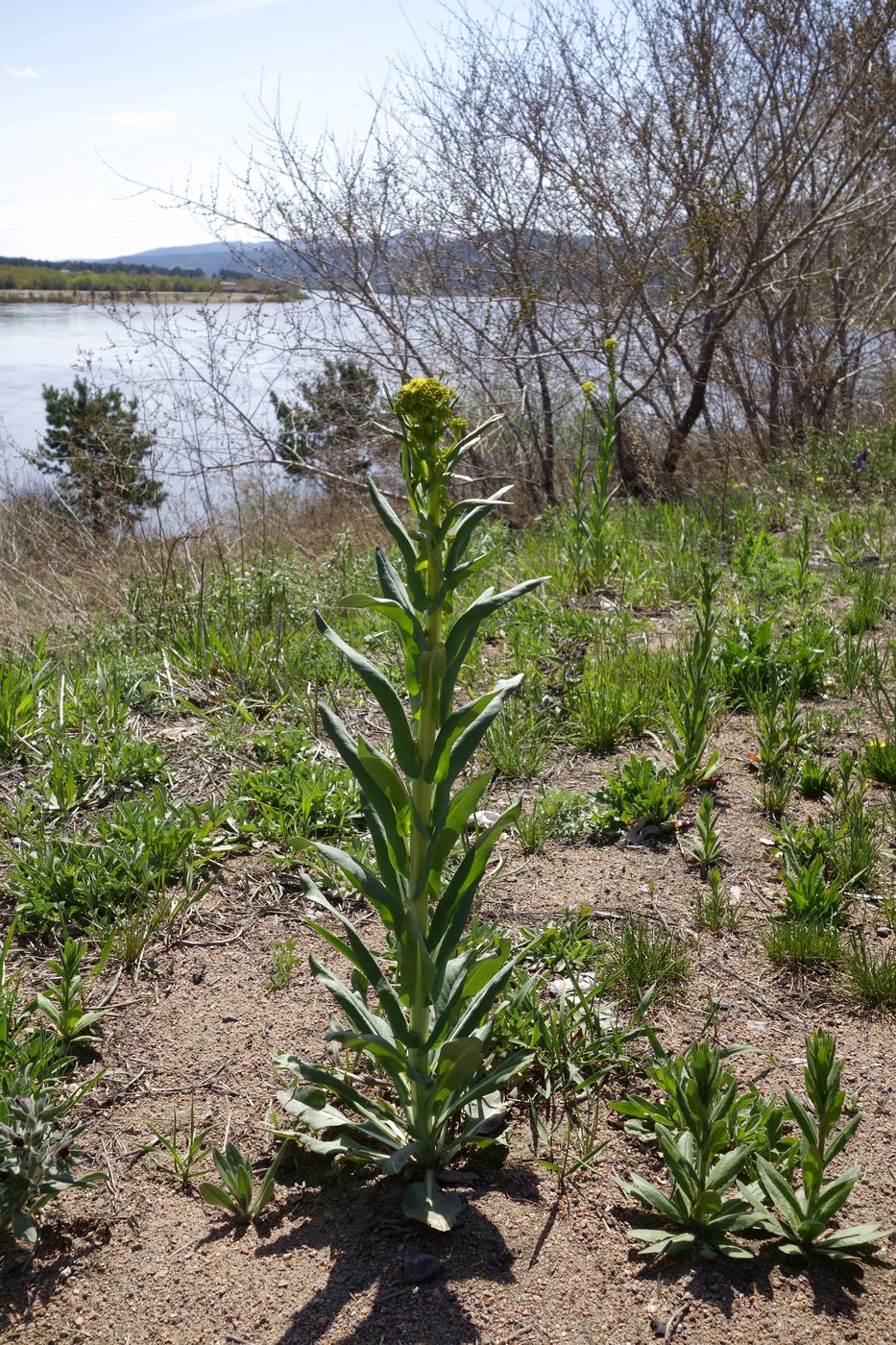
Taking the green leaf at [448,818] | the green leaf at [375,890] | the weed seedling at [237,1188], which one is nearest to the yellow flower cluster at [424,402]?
the green leaf at [448,818]

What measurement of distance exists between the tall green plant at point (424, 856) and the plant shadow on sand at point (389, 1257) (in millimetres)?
56

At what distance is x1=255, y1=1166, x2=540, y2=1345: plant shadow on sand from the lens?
1528 millimetres

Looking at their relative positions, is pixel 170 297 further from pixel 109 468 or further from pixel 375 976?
pixel 375 976

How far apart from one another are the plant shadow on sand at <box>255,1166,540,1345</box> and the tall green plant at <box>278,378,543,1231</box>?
56mm

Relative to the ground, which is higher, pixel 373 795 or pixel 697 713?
pixel 373 795

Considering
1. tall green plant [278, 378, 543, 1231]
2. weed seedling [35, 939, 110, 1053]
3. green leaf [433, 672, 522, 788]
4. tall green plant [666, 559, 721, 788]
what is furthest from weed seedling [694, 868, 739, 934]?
weed seedling [35, 939, 110, 1053]

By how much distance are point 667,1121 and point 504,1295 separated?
0.41 m

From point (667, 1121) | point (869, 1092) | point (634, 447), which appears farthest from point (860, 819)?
point (634, 447)

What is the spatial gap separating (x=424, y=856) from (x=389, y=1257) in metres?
0.67

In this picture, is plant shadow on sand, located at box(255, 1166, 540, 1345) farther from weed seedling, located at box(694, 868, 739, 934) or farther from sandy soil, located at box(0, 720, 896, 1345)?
weed seedling, located at box(694, 868, 739, 934)

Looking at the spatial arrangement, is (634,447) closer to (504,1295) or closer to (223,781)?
(223,781)

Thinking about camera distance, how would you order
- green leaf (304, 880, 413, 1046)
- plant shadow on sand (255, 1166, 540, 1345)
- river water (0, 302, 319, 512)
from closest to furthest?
plant shadow on sand (255, 1166, 540, 1345)
green leaf (304, 880, 413, 1046)
river water (0, 302, 319, 512)

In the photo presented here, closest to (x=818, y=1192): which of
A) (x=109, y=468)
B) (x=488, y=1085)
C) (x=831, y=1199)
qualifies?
(x=831, y=1199)

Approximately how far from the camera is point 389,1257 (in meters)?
1.65
